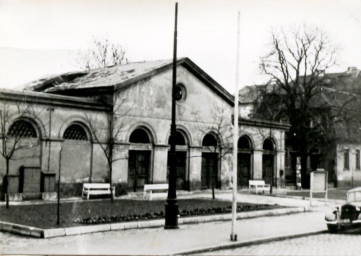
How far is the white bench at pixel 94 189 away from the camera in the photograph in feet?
73.0

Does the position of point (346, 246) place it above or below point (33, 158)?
below

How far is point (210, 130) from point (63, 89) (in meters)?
9.32

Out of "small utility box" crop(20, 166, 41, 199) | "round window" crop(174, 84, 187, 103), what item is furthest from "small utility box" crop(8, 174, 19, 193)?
"round window" crop(174, 84, 187, 103)

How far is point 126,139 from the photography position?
24.7 m

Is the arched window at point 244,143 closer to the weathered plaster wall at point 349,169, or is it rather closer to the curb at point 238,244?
the weathered plaster wall at point 349,169

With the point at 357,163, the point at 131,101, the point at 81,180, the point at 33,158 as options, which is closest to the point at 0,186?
the point at 33,158

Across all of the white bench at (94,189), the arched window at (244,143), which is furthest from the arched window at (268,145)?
the white bench at (94,189)

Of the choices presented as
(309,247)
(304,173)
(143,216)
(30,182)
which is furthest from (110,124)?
(304,173)

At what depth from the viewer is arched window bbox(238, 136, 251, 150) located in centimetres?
3292

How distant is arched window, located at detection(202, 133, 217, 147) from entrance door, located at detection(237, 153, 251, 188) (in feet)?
9.34

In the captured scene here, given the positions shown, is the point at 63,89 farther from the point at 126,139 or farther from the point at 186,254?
the point at 186,254

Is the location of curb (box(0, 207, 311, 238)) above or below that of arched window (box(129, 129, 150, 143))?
below

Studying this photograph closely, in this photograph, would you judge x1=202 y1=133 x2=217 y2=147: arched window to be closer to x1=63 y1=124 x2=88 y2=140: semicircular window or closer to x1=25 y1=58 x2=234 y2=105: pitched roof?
x1=25 y1=58 x2=234 y2=105: pitched roof

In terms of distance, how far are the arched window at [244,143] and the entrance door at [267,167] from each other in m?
2.17
